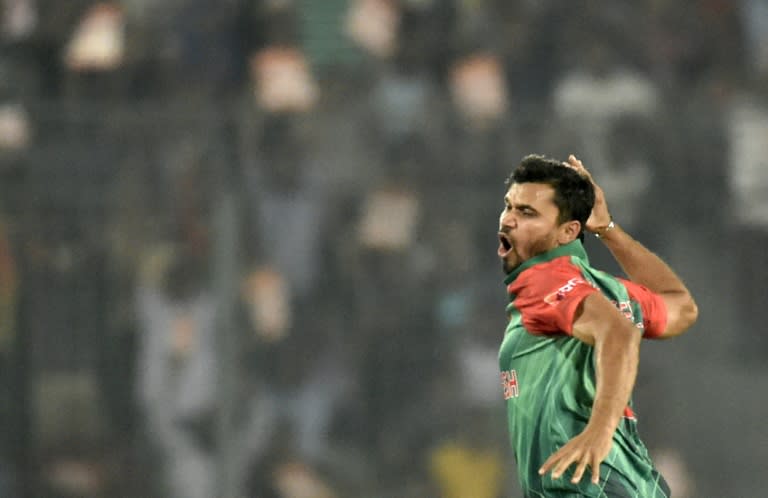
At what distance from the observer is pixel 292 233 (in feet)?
30.2

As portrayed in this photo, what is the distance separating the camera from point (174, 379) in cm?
905

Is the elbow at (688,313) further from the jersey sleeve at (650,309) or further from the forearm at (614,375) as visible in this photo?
the forearm at (614,375)

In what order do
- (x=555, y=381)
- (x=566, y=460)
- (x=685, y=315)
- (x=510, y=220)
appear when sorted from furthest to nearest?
(x=685, y=315) → (x=510, y=220) → (x=555, y=381) → (x=566, y=460)

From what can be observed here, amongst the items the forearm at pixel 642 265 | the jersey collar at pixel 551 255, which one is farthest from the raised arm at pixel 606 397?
the forearm at pixel 642 265

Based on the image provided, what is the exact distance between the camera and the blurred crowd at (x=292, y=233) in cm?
891

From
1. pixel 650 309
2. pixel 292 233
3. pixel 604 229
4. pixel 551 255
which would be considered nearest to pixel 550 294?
pixel 551 255

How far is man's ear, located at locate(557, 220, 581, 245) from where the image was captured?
14.0ft

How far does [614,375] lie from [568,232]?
69cm

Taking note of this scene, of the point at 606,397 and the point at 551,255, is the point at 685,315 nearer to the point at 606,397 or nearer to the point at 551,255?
the point at 551,255

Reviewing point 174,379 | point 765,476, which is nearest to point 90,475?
point 174,379

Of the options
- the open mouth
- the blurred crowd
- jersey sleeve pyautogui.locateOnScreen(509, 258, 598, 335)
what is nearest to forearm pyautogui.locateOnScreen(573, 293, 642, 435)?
jersey sleeve pyautogui.locateOnScreen(509, 258, 598, 335)

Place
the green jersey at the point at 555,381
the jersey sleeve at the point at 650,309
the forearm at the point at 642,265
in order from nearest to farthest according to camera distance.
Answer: the green jersey at the point at 555,381, the jersey sleeve at the point at 650,309, the forearm at the point at 642,265

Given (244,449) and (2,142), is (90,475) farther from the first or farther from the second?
(2,142)

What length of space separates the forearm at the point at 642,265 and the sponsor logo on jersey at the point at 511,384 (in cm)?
74
